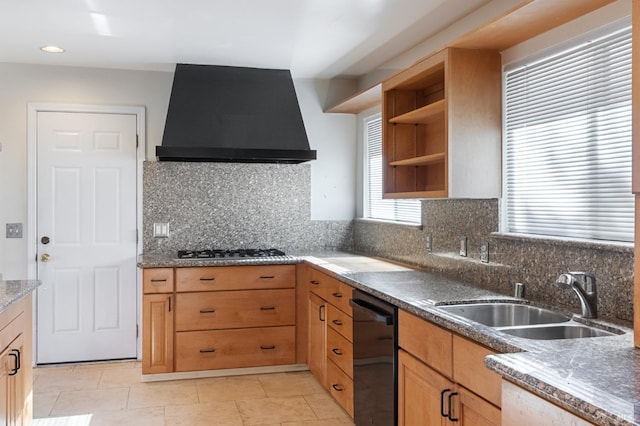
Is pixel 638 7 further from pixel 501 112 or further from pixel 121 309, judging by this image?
pixel 121 309

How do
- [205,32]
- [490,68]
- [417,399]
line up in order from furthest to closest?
[205,32], [490,68], [417,399]

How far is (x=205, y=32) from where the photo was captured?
3570mm

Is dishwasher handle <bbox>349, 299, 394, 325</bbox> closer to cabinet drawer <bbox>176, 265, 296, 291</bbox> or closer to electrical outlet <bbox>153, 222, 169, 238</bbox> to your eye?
cabinet drawer <bbox>176, 265, 296, 291</bbox>

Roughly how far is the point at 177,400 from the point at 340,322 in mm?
1246

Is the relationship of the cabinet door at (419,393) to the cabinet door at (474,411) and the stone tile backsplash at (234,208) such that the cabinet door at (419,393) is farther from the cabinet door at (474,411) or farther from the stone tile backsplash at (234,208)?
the stone tile backsplash at (234,208)

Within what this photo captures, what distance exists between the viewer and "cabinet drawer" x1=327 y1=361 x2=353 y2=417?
3270mm

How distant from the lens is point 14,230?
14.5 ft

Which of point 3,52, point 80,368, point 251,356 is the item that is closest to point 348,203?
point 251,356

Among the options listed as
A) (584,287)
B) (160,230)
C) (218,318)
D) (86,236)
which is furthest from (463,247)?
(86,236)

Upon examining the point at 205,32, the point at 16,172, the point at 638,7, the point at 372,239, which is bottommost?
the point at 372,239

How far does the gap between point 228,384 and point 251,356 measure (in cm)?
27

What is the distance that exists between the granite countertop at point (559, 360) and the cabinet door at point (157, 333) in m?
1.81

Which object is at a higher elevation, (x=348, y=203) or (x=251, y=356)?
(x=348, y=203)

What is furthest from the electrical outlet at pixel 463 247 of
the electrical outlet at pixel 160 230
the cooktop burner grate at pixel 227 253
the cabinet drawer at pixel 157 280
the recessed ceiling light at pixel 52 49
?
the recessed ceiling light at pixel 52 49
